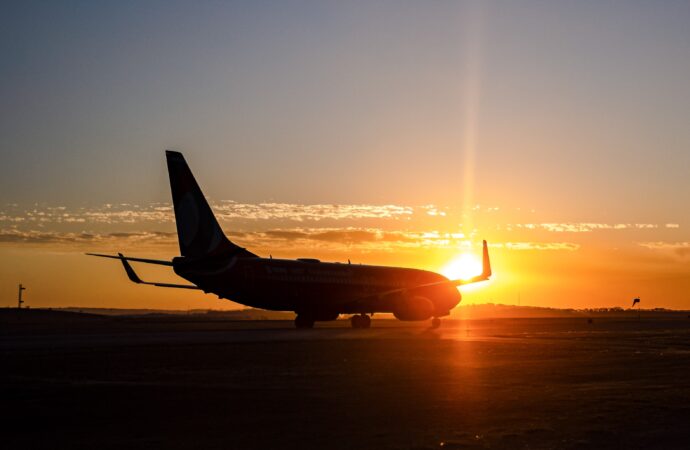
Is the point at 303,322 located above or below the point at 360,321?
below

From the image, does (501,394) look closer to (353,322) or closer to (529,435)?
(529,435)

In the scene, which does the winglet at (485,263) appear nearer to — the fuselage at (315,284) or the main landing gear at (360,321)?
the fuselage at (315,284)

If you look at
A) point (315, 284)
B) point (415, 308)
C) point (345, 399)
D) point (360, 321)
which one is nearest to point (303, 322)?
point (315, 284)

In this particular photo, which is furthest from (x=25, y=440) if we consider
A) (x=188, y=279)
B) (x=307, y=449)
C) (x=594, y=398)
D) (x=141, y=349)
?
(x=188, y=279)

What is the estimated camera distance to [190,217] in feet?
171

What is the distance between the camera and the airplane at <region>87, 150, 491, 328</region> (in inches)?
2040

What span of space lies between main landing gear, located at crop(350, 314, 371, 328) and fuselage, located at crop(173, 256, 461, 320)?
53 centimetres

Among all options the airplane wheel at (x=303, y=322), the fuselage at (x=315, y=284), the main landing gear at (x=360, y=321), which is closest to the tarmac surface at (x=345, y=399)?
the fuselage at (x=315, y=284)

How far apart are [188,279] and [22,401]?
3602 centimetres

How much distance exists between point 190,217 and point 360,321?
14.7 m

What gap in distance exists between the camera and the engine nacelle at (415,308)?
61000 millimetres

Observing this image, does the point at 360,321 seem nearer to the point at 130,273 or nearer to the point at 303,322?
the point at 303,322

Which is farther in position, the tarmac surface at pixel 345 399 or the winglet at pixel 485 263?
the winglet at pixel 485 263

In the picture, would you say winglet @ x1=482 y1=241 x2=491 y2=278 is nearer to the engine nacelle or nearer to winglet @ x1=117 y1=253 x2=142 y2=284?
the engine nacelle
